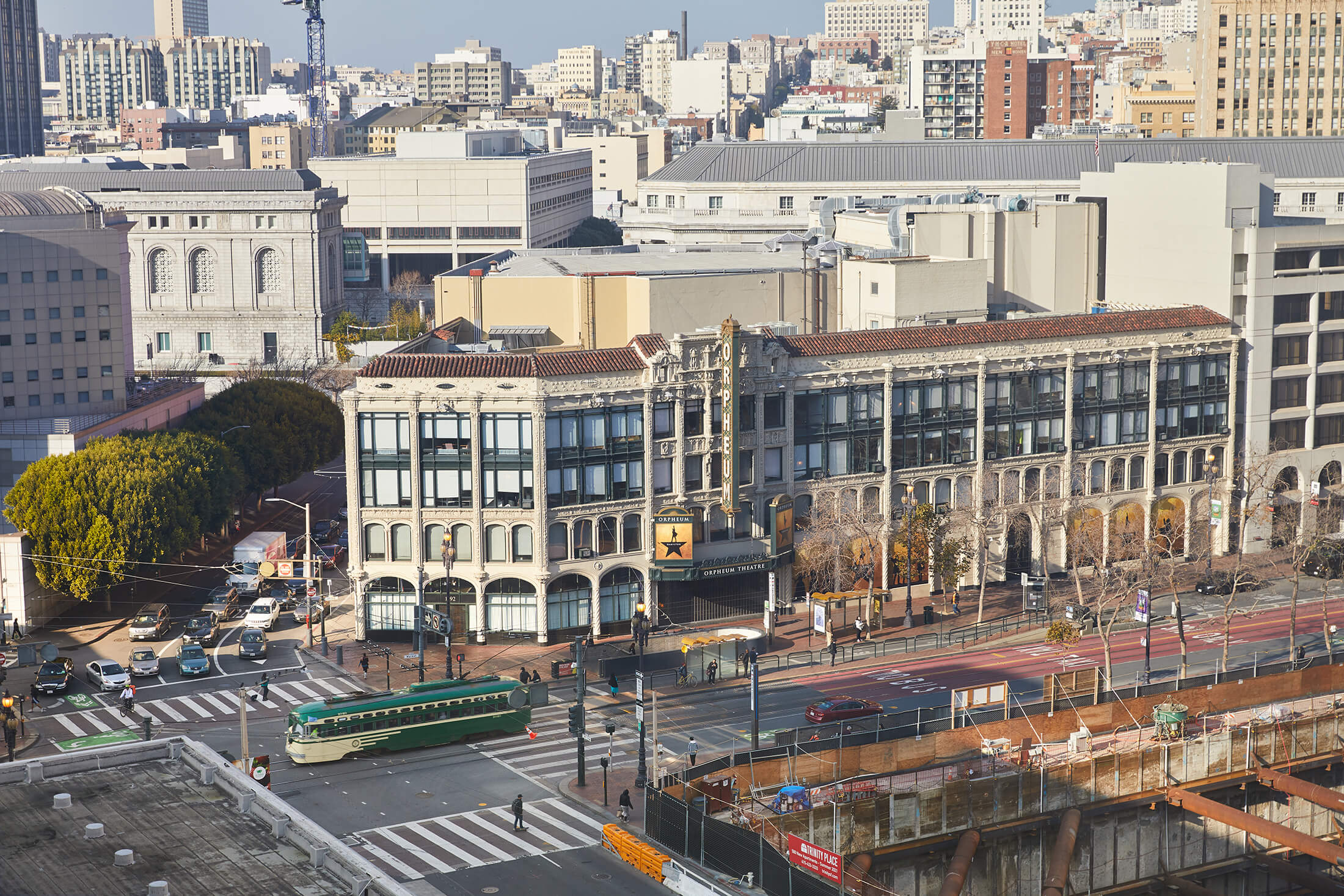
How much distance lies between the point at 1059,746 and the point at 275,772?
35.2m

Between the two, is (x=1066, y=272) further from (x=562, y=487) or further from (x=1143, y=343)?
(x=562, y=487)

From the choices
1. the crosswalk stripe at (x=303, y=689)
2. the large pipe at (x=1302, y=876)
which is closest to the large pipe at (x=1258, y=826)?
the large pipe at (x=1302, y=876)

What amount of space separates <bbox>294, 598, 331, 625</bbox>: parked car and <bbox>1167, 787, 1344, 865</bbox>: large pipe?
161 ft

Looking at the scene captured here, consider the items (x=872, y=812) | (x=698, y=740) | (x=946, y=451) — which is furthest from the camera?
(x=946, y=451)

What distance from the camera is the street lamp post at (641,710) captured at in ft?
241

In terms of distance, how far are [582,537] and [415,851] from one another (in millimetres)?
32212

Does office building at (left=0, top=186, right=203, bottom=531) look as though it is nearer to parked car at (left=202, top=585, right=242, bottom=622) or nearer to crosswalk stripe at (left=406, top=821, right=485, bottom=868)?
parked car at (left=202, top=585, right=242, bottom=622)

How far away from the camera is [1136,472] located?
115 meters

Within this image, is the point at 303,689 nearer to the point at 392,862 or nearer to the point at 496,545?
the point at 496,545

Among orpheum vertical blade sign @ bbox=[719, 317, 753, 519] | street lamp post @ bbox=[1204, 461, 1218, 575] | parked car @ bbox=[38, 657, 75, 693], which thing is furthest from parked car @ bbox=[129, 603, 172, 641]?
street lamp post @ bbox=[1204, 461, 1218, 575]

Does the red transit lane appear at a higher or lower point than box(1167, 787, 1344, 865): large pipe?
higher

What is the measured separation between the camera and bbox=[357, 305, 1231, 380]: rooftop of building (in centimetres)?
9619

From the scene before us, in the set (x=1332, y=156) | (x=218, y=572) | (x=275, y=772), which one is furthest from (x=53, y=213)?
(x=1332, y=156)

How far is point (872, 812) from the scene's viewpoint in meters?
70.6
